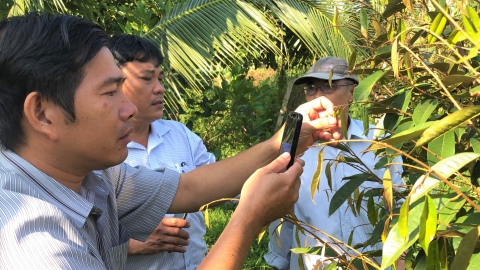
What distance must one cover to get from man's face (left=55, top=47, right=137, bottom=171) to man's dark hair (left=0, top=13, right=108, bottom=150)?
0.02 metres

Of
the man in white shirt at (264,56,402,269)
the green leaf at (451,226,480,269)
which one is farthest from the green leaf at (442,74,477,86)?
the man in white shirt at (264,56,402,269)

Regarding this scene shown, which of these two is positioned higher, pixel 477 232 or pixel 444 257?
pixel 477 232

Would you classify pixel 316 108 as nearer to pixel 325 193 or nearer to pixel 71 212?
pixel 325 193

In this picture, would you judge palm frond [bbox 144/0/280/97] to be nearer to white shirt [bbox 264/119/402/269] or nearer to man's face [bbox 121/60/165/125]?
man's face [bbox 121/60/165/125]

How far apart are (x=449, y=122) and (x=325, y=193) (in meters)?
1.53

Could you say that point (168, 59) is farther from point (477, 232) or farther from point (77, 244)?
point (477, 232)

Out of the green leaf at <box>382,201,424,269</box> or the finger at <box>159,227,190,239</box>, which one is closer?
the green leaf at <box>382,201,424,269</box>

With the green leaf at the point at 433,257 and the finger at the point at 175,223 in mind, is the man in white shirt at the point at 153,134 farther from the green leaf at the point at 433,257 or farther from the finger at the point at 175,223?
the green leaf at the point at 433,257

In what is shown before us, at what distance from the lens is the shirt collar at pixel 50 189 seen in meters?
1.37

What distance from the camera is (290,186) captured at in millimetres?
1501

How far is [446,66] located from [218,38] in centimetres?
242

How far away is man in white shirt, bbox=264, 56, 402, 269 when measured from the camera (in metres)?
2.40

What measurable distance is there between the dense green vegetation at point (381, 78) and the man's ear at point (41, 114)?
0.74m

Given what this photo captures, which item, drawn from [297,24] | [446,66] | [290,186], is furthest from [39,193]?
[297,24]
